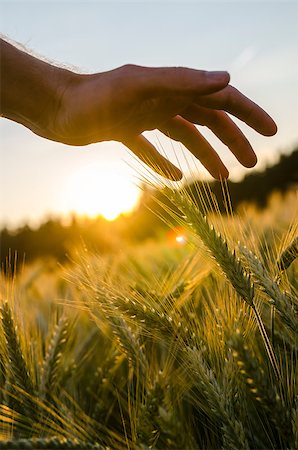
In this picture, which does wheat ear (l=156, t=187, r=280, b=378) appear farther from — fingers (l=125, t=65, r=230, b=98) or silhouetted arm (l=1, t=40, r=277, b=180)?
fingers (l=125, t=65, r=230, b=98)

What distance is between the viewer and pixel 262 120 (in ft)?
5.17

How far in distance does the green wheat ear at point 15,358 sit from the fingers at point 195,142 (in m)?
0.73

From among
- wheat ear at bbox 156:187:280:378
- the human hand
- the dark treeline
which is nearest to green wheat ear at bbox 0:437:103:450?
wheat ear at bbox 156:187:280:378

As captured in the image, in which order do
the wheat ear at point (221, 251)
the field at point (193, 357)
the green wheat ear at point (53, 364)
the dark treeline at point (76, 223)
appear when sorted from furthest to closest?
the dark treeline at point (76, 223)
the green wheat ear at point (53, 364)
the wheat ear at point (221, 251)
the field at point (193, 357)

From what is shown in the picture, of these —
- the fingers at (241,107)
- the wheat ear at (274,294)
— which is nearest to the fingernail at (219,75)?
the fingers at (241,107)

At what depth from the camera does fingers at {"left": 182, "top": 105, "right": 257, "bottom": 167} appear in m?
1.74

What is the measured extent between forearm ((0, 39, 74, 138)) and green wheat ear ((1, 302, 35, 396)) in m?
0.58

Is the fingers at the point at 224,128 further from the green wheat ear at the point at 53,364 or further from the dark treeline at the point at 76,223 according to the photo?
the dark treeline at the point at 76,223

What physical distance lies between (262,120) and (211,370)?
0.71 meters

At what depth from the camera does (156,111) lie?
5.05 feet

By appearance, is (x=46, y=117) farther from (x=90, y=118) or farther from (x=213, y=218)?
(x=213, y=218)

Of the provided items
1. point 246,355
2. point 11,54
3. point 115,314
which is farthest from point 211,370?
point 11,54

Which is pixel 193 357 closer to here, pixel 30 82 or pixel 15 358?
pixel 15 358

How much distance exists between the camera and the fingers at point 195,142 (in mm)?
1810
